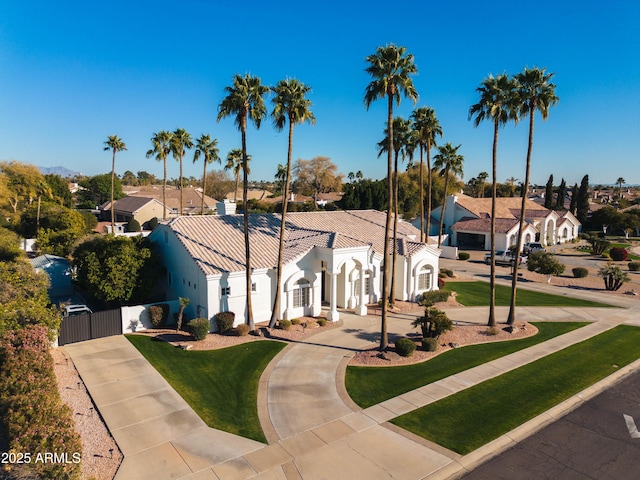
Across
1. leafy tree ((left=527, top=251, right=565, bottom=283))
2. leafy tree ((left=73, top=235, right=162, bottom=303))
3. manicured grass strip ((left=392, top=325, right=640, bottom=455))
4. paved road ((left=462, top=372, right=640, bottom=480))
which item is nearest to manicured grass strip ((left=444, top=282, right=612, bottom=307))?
leafy tree ((left=527, top=251, right=565, bottom=283))

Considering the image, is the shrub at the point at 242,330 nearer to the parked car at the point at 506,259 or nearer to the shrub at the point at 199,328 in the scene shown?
the shrub at the point at 199,328

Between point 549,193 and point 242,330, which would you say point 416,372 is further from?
point 549,193

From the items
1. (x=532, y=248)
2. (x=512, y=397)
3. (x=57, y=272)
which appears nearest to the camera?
(x=512, y=397)

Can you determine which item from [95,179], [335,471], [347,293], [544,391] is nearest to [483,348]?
[544,391]

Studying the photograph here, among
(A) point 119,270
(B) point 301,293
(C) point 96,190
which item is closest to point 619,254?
(B) point 301,293

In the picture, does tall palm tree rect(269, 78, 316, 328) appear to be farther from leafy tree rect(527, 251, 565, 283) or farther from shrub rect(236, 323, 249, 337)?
leafy tree rect(527, 251, 565, 283)

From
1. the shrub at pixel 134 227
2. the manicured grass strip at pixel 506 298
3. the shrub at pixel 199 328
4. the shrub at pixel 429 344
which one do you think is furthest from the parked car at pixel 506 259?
the shrub at pixel 134 227
